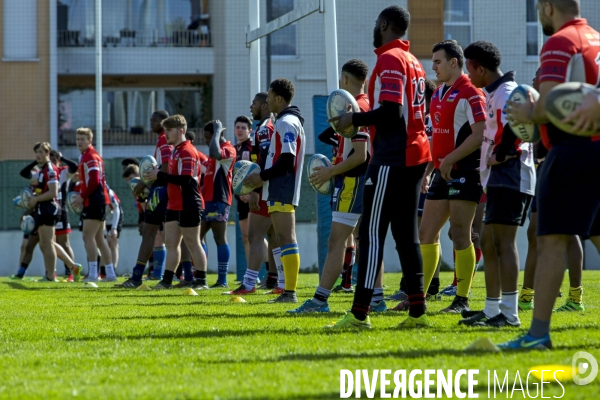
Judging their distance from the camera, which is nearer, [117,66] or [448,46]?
[448,46]

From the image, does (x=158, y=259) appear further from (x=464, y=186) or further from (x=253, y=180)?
(x=464, y=186)

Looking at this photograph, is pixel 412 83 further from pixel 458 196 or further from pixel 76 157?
pixel 76 157

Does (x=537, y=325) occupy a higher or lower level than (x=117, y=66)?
lower

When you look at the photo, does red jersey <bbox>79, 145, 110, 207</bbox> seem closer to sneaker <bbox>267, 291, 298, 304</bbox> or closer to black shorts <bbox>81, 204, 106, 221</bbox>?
black shorts <bbox>81, 204, 106, 221</bbox>

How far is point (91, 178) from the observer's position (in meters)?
14.5

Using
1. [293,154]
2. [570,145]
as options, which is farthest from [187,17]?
[570,145]

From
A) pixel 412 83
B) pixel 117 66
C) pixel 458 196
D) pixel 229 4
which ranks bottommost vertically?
pixel 458 196

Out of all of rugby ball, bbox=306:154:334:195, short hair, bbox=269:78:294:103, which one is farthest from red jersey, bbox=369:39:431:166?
short hair, bbox=269:78:294:103

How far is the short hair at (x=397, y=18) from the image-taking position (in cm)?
667

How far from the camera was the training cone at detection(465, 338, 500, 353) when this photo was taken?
5.07m

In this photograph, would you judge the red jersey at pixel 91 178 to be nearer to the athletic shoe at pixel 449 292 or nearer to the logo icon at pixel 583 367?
the athletic shoe at pixel 449 292

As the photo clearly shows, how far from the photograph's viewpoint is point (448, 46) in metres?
8.05

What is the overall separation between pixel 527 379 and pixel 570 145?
1.40 m

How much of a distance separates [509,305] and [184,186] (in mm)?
6277
